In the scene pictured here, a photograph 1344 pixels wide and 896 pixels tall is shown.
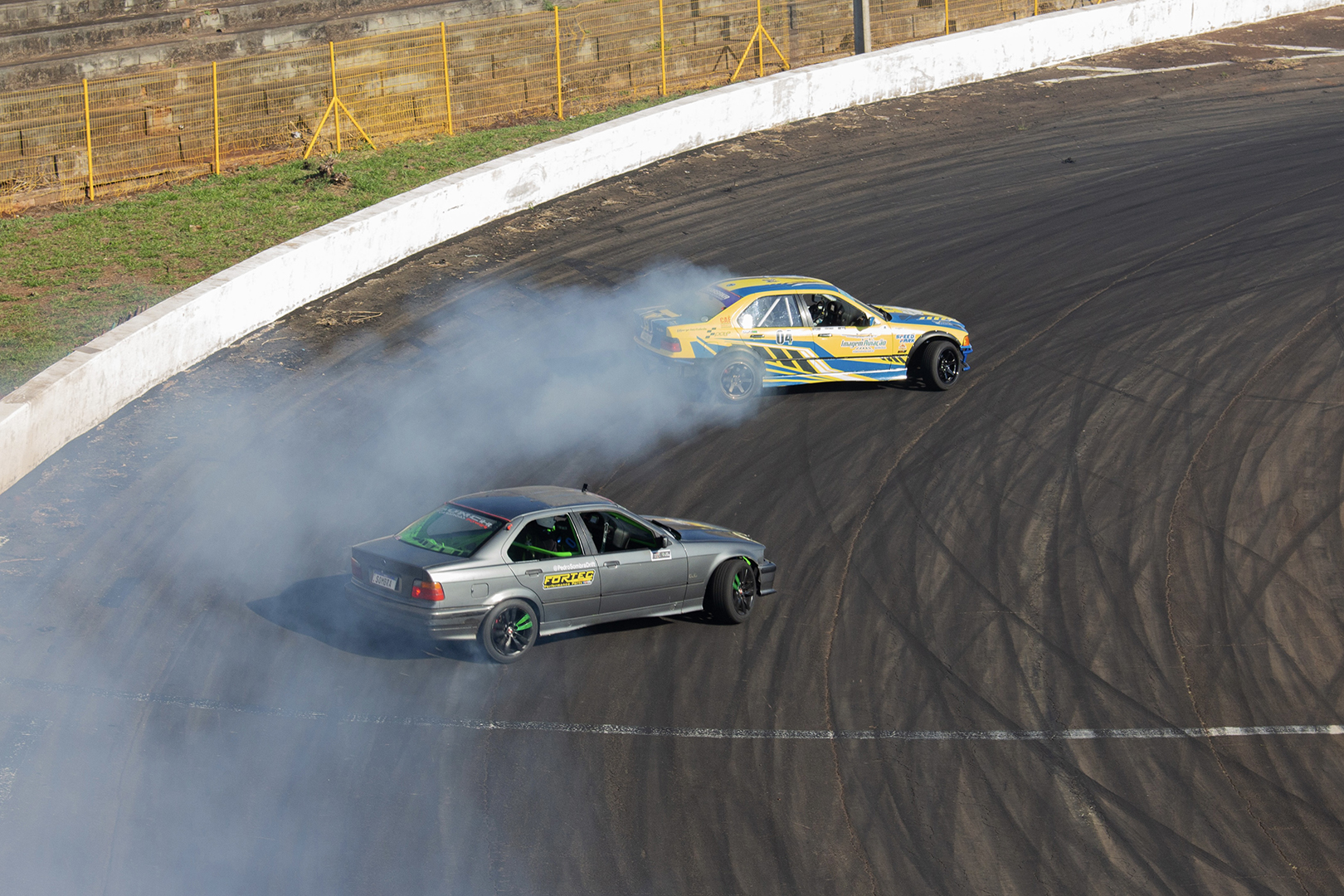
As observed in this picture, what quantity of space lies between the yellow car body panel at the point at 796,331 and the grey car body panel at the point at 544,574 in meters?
3.84

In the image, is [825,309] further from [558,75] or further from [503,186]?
[558,75]

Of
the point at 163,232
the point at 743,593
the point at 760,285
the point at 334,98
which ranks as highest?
the point at 334,98

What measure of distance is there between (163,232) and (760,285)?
29.7ft

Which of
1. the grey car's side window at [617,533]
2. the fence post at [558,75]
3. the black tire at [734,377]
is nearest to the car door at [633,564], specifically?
the grey car's side window at [617,533]

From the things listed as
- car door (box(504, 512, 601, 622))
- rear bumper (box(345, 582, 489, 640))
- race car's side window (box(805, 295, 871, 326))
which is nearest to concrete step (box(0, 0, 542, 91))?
race car's side window (box(805, 295, 871, 326))

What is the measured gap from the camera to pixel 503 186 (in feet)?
62.8

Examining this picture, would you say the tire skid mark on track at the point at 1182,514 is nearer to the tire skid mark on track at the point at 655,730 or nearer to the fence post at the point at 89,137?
the tire skid mark on track at the point at 655,730

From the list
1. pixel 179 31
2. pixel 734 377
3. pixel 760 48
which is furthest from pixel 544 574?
pixel 179 31

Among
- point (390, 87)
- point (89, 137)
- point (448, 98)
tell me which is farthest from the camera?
point (448, 98)

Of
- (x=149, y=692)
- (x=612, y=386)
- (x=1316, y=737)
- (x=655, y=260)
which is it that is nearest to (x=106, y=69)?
(x=655, y=260)

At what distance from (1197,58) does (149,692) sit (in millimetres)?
26680

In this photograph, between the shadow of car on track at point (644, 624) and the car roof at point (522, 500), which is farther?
the shadow of car on track at point (644, 624)

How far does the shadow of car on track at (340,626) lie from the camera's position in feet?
30.0

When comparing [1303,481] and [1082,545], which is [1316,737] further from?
[1303,481]
